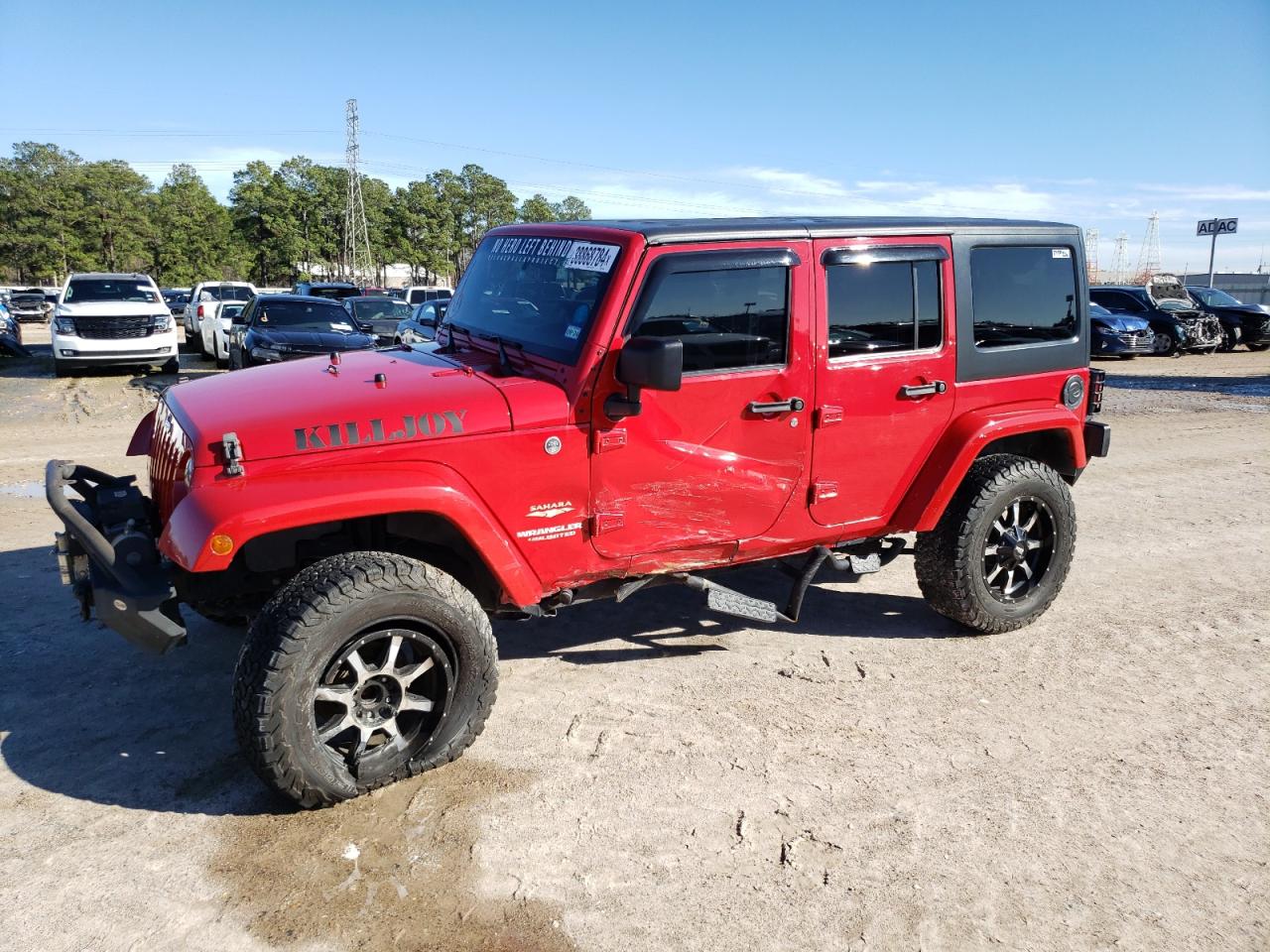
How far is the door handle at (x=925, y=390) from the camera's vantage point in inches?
173

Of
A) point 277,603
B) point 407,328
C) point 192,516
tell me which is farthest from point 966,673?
point 407,328

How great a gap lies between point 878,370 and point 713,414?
0.94m

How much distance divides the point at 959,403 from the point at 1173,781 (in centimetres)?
194

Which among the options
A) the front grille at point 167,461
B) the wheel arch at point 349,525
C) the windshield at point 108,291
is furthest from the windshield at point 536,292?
the windshield at point 108,291

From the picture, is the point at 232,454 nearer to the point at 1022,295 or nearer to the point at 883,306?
the point at 883,306

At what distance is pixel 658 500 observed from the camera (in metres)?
3.87

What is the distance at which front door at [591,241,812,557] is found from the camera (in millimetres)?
3752

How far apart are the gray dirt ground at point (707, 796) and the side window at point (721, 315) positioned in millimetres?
1556

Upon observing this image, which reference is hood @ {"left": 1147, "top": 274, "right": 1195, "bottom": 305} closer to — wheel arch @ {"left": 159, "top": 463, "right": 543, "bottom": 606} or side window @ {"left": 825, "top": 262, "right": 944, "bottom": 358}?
side window @ {"left": 825, "top": 262, "right": 944, "bottom": 358}

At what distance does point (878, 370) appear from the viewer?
170 inches

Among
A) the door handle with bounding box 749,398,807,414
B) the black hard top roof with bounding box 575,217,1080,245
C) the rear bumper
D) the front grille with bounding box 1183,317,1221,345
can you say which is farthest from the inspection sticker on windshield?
the front grille with bounding box 1183,317,1221,345

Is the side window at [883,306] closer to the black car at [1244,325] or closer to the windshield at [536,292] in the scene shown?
the windshield at [536,292]

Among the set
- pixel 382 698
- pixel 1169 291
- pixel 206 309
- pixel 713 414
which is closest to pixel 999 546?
pixel 713 414

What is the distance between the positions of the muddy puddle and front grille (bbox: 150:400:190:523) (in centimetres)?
122
